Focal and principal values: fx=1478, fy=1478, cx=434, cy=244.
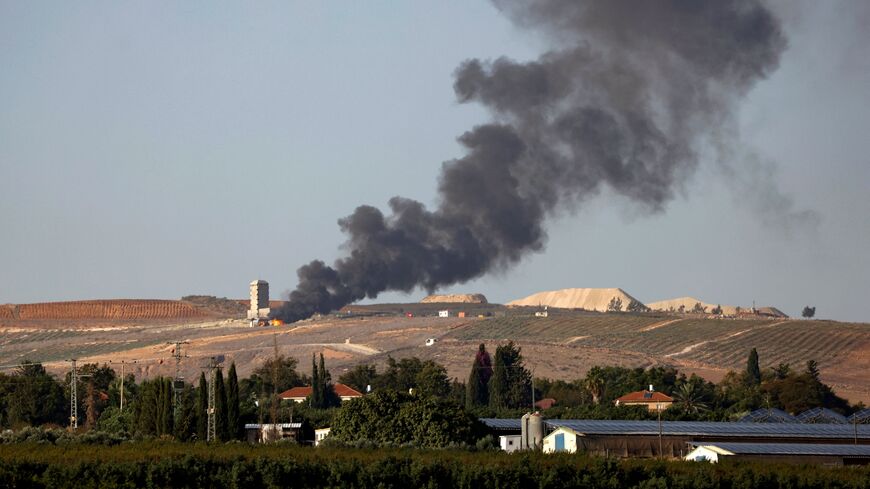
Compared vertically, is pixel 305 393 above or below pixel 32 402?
below

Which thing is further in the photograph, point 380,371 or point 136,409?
point 380,371

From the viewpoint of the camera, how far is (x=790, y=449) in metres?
81.2

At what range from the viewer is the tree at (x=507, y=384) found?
14200cm

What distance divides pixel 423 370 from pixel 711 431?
2641 inches

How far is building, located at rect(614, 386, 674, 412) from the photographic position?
13612 centimetres

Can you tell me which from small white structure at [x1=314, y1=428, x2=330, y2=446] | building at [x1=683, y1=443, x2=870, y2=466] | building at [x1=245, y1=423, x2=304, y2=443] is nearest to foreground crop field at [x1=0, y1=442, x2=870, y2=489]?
building at [x1=683, y1=443, x2=870, y2=466]

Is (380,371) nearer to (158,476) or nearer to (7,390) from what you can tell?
(7,390)

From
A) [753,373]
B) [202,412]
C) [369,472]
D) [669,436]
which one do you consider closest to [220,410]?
[202,412]

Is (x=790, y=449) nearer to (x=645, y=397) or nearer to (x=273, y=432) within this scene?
(x=273, y=432)

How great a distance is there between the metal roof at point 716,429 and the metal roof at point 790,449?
4.03 meters

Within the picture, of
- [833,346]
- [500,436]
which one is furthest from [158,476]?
[833,346]

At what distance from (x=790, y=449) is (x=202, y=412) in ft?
119

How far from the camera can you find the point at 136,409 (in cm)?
10312

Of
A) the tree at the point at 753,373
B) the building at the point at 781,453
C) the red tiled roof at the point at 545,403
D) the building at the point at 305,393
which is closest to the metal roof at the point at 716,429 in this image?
the building at the point at 781,453
